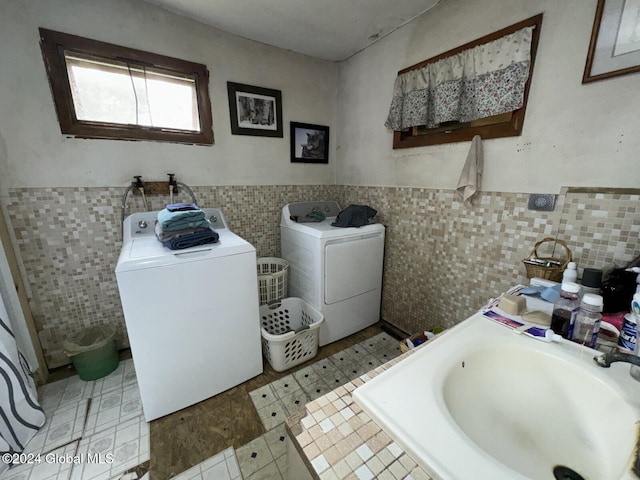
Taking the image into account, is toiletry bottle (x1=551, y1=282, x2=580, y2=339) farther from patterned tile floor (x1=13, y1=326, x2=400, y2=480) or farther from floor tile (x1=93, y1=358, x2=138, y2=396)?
floor tile (x1=93, y1=358, x2=138, y2=396)

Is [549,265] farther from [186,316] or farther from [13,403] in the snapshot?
[13,403]

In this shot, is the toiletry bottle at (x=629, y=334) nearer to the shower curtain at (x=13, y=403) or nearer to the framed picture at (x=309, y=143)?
the framed picture at (x=309, y=143)

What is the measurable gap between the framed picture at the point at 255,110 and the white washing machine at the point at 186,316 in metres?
1.03

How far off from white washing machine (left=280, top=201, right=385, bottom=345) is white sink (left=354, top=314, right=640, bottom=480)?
108 cm

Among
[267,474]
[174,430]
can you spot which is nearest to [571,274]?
[267,474]

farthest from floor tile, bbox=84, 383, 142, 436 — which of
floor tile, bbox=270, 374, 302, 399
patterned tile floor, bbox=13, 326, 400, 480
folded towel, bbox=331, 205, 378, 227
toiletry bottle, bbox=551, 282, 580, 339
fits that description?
toiletry bottle, bbox=551, 282, 580, 339

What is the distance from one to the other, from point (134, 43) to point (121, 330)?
6.62ft

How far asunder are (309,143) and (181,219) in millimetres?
1480

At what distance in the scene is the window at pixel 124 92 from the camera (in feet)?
4.92

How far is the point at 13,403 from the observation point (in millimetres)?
1259

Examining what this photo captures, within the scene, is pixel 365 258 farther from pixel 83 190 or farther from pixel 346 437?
pixel 83 190

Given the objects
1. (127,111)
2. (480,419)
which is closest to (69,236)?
(127,111)

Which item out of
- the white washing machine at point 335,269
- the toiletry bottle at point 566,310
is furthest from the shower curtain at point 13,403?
the toiletry bottle at point 566,310

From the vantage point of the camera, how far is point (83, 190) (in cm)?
163
